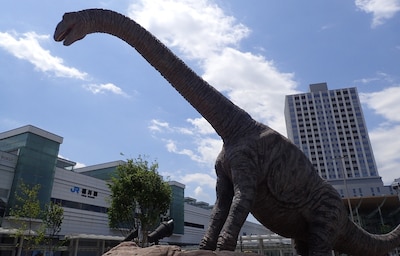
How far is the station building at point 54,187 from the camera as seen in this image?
2550 centimetres

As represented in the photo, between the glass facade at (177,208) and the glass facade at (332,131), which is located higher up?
the glass facade at (332,131)

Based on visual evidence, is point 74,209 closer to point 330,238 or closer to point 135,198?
point 135,198

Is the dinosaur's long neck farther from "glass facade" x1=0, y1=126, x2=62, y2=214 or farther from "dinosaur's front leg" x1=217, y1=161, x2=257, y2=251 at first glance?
"glass facade" x1=0, y1=126, x2=62, y2=214

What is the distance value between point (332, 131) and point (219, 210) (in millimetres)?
89723

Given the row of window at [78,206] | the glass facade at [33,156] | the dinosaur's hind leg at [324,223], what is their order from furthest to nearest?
the row of window at [78,206] → the glass facade at [33,156] → the dinosaur's hind leg at [324,223]

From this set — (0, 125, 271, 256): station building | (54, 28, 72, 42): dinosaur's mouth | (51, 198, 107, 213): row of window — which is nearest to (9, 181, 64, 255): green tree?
(0, 125, 271, 256): station building

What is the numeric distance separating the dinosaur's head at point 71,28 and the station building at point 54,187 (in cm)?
2203

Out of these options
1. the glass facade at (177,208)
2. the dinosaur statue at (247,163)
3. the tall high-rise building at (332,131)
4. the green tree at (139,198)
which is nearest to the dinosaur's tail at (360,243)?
the dinosaur statue at (247,163)

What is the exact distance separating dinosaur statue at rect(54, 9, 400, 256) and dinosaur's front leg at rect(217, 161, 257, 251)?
1 cm

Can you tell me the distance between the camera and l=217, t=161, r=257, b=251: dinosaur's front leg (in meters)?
3.46

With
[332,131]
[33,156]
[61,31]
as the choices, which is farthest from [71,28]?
[332,131]

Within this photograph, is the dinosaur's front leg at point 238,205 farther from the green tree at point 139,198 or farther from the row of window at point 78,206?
the row of window at point 78,206

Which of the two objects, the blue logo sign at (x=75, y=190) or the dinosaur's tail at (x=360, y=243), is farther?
the blue logo sign at (x=75, y=190)

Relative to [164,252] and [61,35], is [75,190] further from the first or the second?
[164,252]
